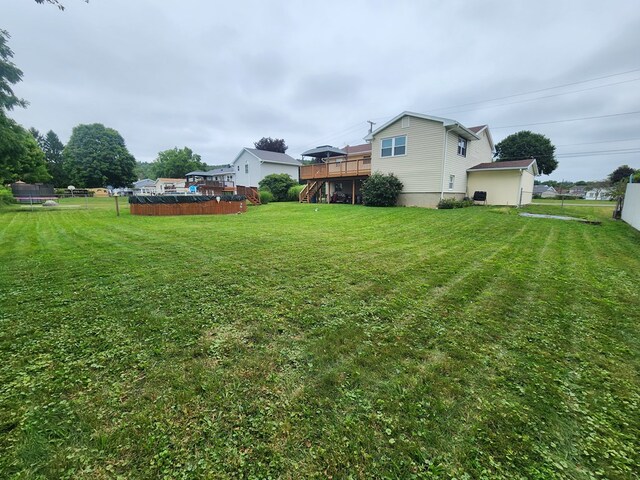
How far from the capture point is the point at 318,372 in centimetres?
240

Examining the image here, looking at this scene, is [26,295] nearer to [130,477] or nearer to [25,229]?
[130,477]

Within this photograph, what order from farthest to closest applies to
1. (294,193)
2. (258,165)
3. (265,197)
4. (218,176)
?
(218,176) < (258,165) < (294,193) < (265,197)

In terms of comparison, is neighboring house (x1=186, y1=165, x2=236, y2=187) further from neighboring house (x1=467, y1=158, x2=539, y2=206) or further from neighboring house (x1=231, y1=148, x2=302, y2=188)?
neighboring house (x1=467, y1=158, x2=539, y2=206)

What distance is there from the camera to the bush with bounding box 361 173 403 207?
58.1ft

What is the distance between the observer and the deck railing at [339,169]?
66.8 feet

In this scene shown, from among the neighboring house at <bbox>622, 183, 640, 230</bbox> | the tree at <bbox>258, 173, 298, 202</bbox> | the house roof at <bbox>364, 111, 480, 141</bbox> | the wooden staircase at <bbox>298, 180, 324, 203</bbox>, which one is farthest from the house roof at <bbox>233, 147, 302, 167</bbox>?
the neighboring house at <bbox>622, 183, 640, 230</bbox>

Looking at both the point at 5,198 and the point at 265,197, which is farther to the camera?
the point at 265,197

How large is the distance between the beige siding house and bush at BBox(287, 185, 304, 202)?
7.98 metres

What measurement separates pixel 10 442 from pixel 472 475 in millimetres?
2802

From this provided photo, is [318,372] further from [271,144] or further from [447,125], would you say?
[271,144]

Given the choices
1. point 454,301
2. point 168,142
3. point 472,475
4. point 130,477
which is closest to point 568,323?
point 454,301

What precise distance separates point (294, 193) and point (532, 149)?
1533 inches

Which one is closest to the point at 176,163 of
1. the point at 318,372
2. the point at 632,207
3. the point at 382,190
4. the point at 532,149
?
the point at 382,190

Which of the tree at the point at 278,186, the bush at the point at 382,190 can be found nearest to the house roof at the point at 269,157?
the tree at the point at 278,186
